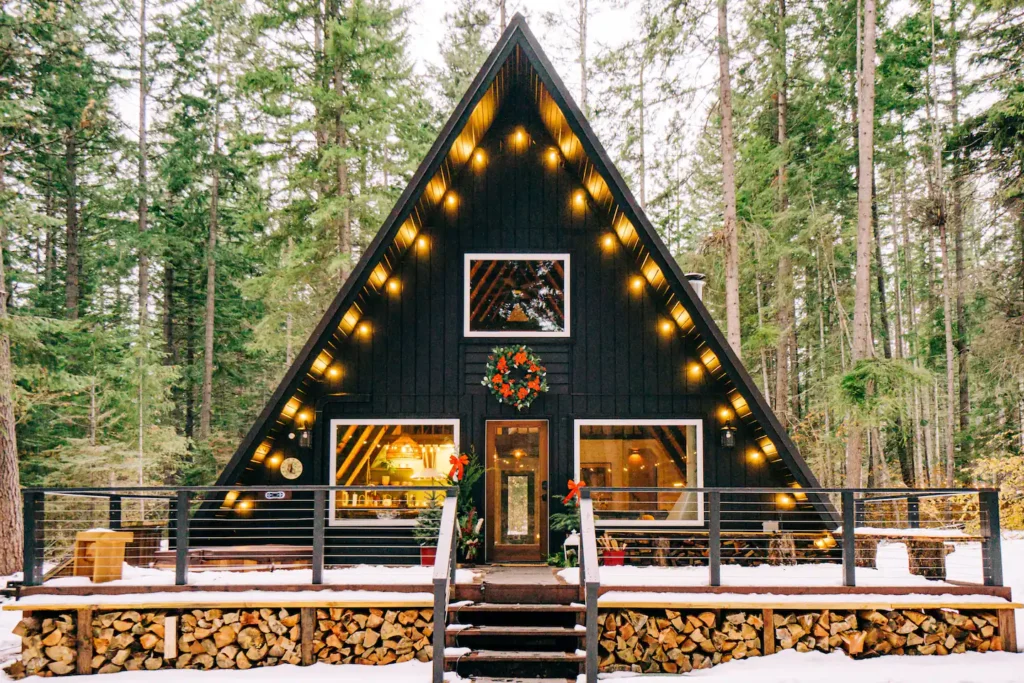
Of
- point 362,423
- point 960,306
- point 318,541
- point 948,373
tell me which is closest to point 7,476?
point 362,423

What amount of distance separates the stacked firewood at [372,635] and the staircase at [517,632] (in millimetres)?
357

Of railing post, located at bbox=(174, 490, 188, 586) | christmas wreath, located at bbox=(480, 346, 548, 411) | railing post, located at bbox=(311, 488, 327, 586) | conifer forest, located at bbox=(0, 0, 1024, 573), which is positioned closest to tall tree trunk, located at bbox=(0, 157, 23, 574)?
conifer forest, located at bbox=(0, 0, 1024, 573)

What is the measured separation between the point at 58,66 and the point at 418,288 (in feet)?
39.8

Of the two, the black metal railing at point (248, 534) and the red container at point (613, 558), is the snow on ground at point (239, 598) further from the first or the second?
the red container at point (613, 558)

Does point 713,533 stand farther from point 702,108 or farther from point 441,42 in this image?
point 441,42

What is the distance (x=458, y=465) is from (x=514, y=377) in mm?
1297

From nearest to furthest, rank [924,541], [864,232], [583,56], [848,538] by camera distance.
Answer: [848,538], [924,541], [864,232], [583,56]

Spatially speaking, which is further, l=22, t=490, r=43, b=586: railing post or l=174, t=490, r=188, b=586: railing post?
l=174, t=490, r=188, b=586: railing post

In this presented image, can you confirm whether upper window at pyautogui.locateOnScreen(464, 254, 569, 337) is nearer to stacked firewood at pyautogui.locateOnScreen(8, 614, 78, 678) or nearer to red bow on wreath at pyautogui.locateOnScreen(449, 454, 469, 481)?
red bow on wreath at pyautogui.locateOnScreen(449, 454, 469, 481)

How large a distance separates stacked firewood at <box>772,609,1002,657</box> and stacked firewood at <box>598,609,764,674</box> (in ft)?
1.08

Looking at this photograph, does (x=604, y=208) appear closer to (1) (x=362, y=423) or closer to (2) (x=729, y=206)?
(1) (x=362, y=423)

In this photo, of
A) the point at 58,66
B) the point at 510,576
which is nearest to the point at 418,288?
the point at 510,576

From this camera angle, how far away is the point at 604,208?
9211 mm

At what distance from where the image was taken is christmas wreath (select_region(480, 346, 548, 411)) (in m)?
8.93
